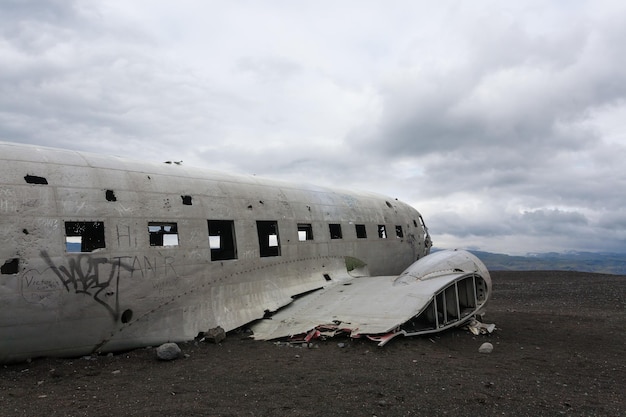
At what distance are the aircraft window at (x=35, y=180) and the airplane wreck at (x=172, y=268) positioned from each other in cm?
3

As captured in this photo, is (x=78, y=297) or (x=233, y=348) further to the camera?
(x=233, y=348)

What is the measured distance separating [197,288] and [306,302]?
3.57 m

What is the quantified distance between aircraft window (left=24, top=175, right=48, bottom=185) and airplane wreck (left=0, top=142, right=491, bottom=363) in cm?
3

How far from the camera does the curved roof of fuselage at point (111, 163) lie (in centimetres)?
907

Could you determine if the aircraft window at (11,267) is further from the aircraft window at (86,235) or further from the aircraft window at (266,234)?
the aircraft window at (266,234)

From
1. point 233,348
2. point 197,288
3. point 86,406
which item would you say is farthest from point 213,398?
point 197,288

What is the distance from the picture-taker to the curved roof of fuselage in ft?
29.8

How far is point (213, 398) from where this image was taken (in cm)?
693

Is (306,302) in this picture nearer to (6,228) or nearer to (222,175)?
(222,175)

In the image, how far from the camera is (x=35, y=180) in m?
8.75

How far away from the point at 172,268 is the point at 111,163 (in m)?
2.98

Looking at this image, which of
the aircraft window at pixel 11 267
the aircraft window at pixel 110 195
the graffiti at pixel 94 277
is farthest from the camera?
the aircraft window at pixel 110 195

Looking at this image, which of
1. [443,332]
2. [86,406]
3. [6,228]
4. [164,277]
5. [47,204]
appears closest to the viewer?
[86,406]

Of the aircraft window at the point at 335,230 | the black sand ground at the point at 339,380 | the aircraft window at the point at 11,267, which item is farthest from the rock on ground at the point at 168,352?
the aircraft window at the point at 335,230
